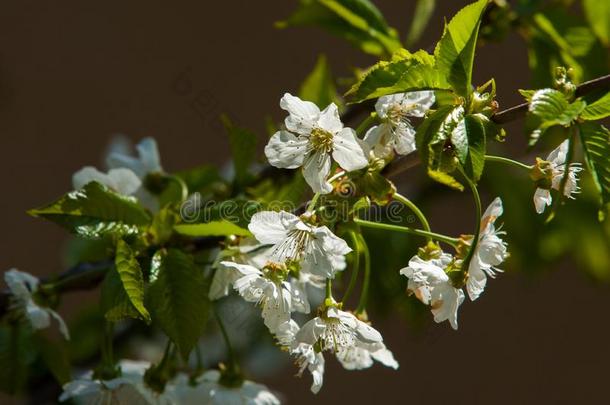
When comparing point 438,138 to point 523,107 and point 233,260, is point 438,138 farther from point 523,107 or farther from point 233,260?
point 233,260

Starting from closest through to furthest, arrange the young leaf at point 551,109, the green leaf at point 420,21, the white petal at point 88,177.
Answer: the young leaf at point 551,109 < the white petal at point 88,177 < the green leaf at point 420,21

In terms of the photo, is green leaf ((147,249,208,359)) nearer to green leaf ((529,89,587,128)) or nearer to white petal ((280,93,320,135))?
white petal ((280,93,320,135))

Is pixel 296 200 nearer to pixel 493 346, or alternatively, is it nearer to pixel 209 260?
pixel 209 260

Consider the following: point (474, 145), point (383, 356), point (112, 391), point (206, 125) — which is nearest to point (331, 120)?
point (474, 145)

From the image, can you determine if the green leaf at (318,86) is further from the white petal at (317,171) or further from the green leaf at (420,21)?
the white petal at (317,171)

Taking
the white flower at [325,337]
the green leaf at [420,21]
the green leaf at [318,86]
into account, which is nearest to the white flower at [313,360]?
the white flower at [325,337]

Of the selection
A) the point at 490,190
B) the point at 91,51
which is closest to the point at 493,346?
the point at 490,190

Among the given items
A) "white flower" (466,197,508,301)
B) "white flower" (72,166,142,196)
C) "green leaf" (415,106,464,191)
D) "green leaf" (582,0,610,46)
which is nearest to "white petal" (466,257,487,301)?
"white flower" (466,197,508,301)
